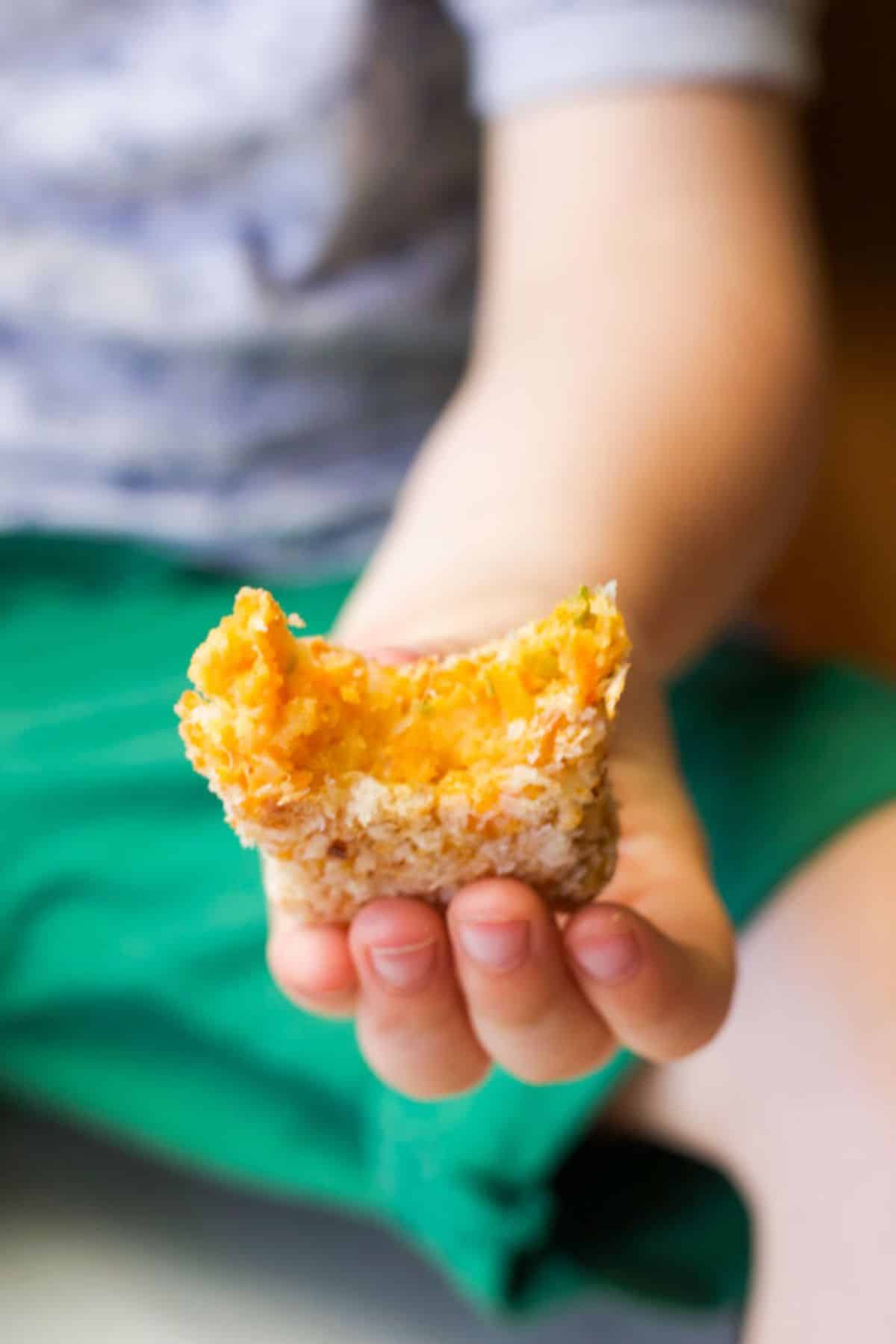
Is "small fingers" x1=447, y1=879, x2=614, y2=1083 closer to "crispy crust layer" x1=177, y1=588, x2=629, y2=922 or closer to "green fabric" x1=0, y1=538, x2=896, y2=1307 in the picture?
"crispy crust layer" x1=177, y1=588, x2=629, y2=922

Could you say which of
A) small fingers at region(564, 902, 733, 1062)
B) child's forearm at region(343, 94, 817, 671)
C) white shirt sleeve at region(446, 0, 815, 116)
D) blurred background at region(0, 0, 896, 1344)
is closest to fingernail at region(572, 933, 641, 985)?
small fingers at region(564, 902, 733, 1062)

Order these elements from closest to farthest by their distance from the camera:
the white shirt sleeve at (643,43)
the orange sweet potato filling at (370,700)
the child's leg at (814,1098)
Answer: the orange sweet potato filling at (370,700) → the child's leg at (814,1098) → the white shirt sleeve at (643,43)

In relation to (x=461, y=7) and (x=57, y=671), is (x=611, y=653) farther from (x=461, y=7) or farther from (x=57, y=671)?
(x=461, y=7)

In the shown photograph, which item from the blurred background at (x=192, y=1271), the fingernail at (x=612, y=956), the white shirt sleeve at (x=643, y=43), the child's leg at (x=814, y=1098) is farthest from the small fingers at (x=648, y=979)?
the white shirt sleeve at (x=643, y=43)

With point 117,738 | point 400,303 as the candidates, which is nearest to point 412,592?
point 117,738

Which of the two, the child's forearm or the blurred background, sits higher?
the child's forearm

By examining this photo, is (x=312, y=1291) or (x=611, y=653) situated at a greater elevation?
(x=611, y=653)

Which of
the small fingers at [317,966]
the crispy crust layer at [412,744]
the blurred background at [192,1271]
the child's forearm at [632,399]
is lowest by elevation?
the blurred background at [192,1271]

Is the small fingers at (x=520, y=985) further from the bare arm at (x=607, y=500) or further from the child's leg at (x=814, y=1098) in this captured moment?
the child's leg at (x=814, y=1098)
